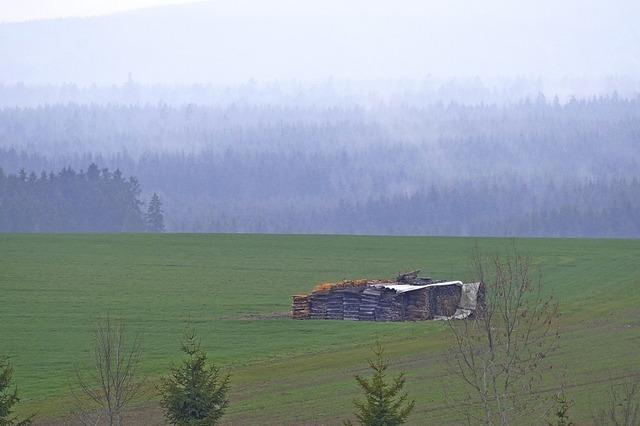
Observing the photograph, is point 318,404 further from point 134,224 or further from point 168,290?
point 134,224

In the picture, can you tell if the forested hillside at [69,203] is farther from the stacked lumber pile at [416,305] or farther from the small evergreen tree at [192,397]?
the small evergreen tree at [192,397]

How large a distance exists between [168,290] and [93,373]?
24.0 meters

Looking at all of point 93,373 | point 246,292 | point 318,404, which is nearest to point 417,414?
point 318,404

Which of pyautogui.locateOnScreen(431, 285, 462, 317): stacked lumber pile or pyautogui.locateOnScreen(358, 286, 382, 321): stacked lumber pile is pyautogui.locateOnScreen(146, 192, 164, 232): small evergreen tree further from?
pyautogui.locateOnScreen(431, 285, 462, 317): stacked lumber pile

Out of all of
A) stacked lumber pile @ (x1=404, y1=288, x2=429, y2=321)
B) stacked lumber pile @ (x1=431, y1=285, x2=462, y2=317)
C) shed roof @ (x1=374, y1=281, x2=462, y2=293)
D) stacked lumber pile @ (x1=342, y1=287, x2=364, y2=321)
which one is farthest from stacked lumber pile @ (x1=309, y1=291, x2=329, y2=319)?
stacked lumber pile @ (x1=431, y1=285, x2=462, y2=317)

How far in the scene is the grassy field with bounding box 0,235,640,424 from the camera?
3822cm

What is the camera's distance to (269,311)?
5753cm

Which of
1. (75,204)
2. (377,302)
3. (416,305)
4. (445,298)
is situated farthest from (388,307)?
(75,204)

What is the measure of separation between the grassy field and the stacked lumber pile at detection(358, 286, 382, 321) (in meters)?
1.54

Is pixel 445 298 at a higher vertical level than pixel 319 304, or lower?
lower

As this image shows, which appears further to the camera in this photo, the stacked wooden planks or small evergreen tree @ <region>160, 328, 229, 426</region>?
the stacked wooden planks

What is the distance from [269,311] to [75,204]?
10140 centimetres

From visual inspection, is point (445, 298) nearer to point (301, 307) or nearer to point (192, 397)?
point (301, 307)

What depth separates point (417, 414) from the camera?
3416 cm
